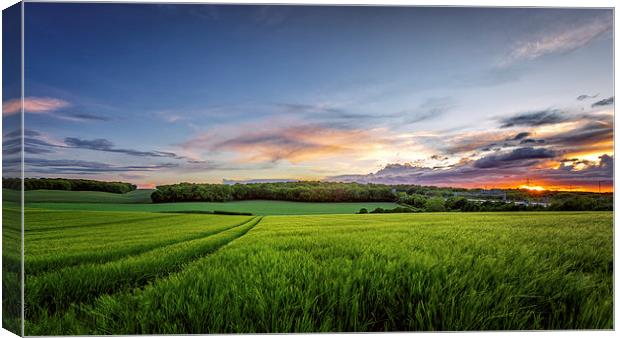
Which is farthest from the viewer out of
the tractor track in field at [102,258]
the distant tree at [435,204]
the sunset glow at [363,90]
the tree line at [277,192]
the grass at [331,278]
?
the distant tree at [435,204]

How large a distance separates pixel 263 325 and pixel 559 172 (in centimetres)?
312

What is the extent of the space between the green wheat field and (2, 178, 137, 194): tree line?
0.31 feet

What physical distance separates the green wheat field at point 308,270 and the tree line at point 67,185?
0.09 metres

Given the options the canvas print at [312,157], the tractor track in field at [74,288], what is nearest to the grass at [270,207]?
the canvas print at [312,157]

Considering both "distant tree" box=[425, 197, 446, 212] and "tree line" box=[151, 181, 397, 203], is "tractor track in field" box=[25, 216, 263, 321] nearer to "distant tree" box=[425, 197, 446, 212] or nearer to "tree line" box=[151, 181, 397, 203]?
"tree line" box=[151, 181, 397, 203]

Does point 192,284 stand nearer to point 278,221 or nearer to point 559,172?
point 278,221

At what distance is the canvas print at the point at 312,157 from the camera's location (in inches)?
150

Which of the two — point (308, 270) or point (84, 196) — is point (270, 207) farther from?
point (84, 196)

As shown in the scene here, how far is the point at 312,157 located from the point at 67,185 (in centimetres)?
223

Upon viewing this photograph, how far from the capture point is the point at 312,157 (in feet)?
14.0

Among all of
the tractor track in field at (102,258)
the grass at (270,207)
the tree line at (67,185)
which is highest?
the tree line at (67,185)

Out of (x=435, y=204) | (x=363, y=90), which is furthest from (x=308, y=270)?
(x=363, y=90)

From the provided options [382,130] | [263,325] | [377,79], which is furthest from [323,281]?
[377,79]

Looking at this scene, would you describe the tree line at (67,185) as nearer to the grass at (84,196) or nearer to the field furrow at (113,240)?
the grass at (84,196)
